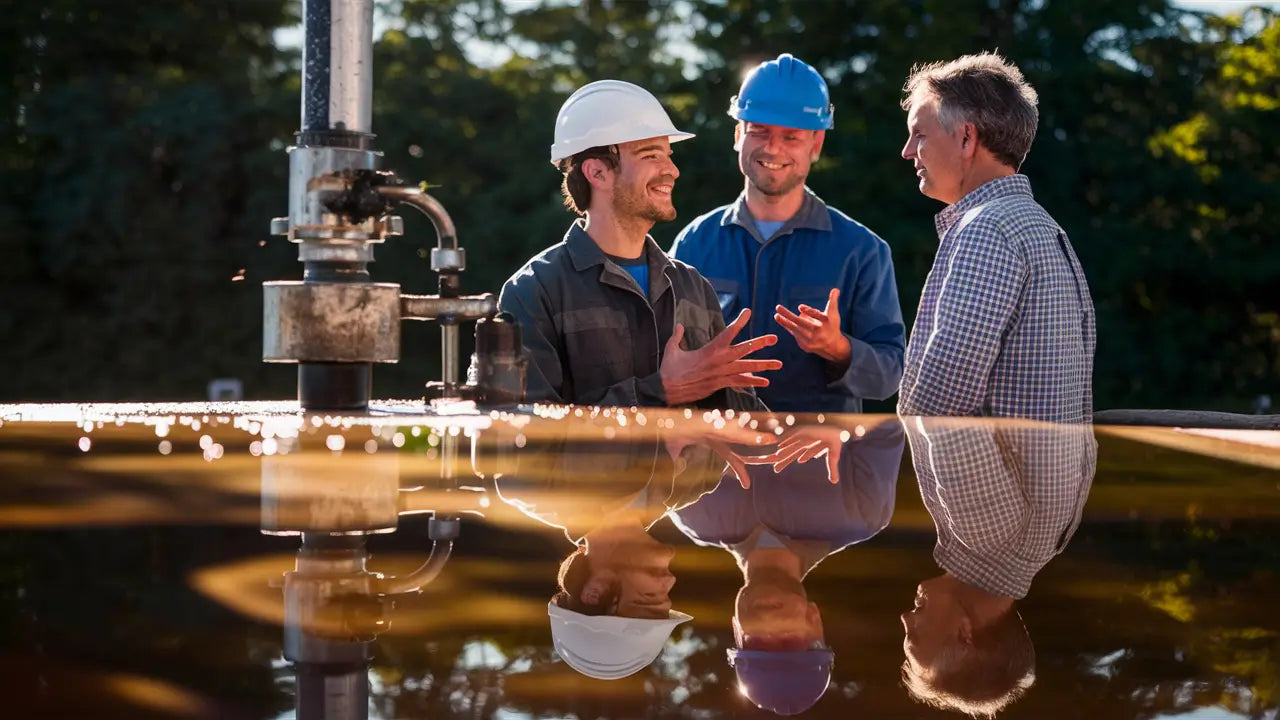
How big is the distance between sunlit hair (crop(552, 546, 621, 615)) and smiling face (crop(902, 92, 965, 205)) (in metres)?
2.09

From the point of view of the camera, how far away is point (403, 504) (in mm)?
912

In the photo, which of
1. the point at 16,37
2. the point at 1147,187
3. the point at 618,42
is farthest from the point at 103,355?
the point at 1147,187

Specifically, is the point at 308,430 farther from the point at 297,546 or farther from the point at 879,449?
the point at 297,546

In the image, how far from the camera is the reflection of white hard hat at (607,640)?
494mm

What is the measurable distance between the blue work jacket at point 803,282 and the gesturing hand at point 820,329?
0.39 m

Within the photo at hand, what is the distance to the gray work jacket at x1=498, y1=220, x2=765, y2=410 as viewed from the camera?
280cm

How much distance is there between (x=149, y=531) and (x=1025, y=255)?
182 centimetres

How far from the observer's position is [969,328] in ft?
7.61

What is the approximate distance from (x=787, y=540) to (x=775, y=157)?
3129 mm

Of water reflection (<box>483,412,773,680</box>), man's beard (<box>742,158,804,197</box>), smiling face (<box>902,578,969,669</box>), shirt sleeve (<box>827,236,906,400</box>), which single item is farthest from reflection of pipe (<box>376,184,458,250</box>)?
man's beard (<box>742,158,804,197</box>)

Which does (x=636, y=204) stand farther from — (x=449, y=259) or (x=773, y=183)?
(x=449, y=259)

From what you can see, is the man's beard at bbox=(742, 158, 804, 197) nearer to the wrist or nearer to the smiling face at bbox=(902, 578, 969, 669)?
the wrist

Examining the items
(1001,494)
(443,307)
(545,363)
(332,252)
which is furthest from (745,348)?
(1001,494)

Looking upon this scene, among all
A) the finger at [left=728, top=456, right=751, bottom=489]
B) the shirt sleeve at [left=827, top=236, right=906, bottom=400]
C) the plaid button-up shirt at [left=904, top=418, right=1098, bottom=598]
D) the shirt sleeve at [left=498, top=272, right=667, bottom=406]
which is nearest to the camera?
the plaid button-up shirt at [left=904, top=418, right=1098, bottom=598]
